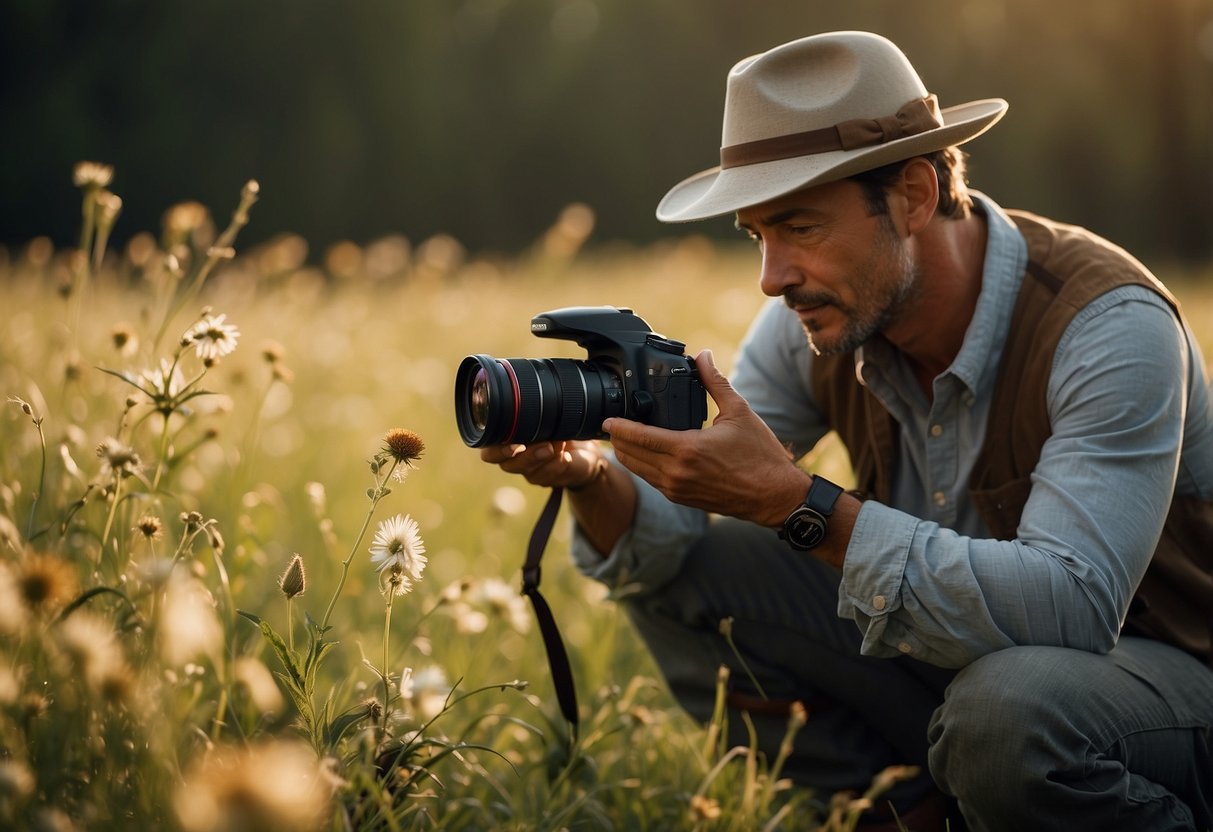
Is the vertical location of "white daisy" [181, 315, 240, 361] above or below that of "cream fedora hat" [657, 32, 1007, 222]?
below

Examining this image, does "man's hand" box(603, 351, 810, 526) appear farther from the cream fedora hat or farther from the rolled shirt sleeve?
the cream fedora hat

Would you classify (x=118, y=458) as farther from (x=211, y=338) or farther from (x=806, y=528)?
(x=806, y=528)

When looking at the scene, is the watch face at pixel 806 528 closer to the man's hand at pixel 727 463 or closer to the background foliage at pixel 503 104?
the man's hand at pixel 727 463

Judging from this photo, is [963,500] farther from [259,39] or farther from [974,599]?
[259,39]

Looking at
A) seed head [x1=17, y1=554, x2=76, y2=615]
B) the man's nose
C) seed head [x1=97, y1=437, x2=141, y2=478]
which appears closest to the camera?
seed head [x1=17, y1=554, x2=76, y2=615]

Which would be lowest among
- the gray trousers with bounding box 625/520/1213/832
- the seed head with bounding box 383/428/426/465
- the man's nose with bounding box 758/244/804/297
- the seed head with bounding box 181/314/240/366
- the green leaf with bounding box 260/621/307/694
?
the gray trousers with bounding box 625/520/1213/832

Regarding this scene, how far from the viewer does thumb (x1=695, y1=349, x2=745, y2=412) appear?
1.61 meters

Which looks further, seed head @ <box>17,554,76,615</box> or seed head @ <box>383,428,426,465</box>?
seed head @ <box>383,428,426,465</box>

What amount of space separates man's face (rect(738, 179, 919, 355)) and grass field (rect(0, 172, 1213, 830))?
633 mm

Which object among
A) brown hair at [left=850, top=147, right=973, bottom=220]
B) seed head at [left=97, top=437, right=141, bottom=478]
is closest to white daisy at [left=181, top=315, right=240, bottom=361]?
seed head at [left=97, top=437, right=141, bottom=478]

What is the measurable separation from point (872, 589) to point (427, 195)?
16.8m

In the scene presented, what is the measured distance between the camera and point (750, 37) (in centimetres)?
1800

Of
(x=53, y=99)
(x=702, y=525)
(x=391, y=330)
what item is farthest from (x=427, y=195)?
(x=702, y=525)

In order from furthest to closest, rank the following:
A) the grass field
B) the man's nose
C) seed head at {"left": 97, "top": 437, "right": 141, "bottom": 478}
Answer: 1. the man's nose
2. seed head at {"left": 97, "top": 437, "right": 141, "bottom": 478}
3. the grass field
